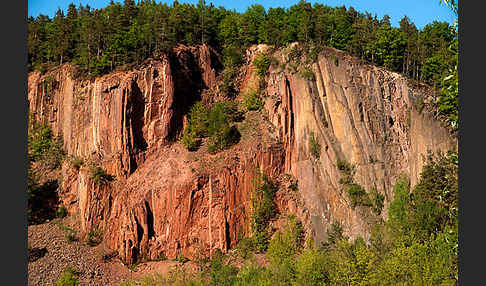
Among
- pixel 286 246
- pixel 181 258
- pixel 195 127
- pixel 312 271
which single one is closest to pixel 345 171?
pixel 286 246

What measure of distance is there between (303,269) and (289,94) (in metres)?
20.5

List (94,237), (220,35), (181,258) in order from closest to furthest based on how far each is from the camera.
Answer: (181,258) → (94,237) → (220,35)

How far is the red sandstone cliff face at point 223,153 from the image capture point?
37375mm

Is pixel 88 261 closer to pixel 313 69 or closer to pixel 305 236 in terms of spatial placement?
pixel 305 236

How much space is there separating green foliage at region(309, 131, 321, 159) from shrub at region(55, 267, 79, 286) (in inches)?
937

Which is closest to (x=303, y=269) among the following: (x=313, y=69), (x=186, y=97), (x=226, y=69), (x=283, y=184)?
(x=283, y=184)

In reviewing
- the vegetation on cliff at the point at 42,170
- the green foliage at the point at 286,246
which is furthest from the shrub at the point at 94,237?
the green foliage at the point at 286,246

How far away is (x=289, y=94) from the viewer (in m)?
42.1

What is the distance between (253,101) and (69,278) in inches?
993

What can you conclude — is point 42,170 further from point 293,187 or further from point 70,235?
point 293,187

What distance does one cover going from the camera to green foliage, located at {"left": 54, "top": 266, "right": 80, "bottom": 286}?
108ft

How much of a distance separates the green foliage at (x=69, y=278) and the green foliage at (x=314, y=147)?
23793 mm

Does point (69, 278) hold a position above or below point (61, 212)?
below

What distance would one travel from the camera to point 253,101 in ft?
149
